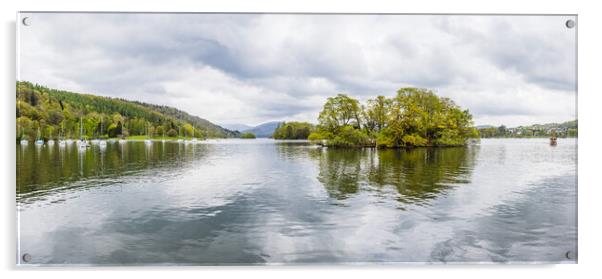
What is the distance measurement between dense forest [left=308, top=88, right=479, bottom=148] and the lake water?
0.34m

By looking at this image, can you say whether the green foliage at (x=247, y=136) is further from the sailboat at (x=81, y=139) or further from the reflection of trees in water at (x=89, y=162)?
the sailboat at (x=81, y=139)

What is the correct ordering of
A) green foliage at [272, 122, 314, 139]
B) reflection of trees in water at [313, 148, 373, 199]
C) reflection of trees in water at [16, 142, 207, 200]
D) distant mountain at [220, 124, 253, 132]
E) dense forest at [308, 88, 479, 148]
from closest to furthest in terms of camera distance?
reflection of trees in water at [16, 142, 207, 200]
dense forest at [308, 88, 479, 148]
distant mountain at [220, 124, 253, 132]
green foliage at [272, 122, 314, 139]
reflection of trees in water at [313, 148, 373, 199]

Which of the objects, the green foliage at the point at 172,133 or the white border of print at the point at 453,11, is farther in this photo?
the green foliage at the point at 172,133

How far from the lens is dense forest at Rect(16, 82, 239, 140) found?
175 inches

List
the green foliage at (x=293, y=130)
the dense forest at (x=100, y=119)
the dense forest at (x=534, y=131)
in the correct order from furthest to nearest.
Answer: the green foliage at (x=293, y=130) → the dense forest at (x=100, y=119) → the dense forest at (x=534, y=131)

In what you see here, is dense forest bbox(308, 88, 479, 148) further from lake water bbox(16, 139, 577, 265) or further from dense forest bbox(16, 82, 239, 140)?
dense forest bbox(16, 82, 239, 140)

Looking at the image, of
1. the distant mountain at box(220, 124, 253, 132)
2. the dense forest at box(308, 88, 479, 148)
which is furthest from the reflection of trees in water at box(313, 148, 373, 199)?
the distant mountain at box(220, 124, 253, 132)

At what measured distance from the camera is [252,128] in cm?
520

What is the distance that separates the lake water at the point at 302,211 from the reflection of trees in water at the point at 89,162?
0.05m

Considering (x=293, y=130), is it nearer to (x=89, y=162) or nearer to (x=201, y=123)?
(x=201, y=123)

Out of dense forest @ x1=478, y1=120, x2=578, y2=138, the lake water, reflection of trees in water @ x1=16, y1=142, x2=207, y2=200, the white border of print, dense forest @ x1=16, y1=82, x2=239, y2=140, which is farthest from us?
reflection of trees in water @ x1=16, y1=142, x2=207, y2=200

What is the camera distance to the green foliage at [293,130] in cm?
517

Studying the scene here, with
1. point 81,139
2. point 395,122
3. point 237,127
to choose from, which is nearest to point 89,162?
point 81,139

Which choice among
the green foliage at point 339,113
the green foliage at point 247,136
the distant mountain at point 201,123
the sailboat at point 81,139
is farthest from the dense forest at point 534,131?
the sailboat at point 81,139
